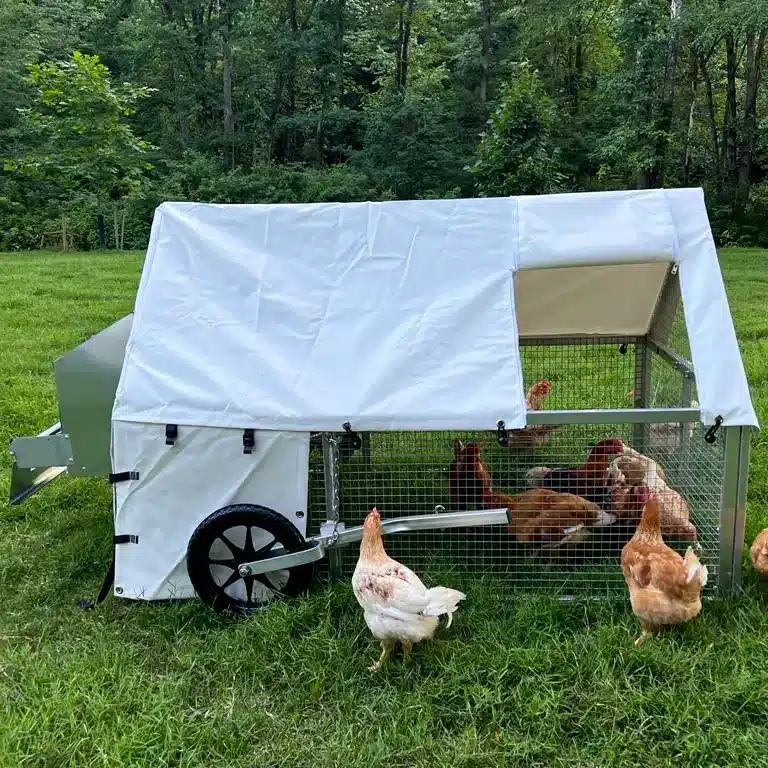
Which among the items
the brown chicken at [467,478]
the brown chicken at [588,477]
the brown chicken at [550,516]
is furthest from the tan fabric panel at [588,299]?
the brown chicken at [550,516]

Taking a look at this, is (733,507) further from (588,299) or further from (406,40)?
(406,40)

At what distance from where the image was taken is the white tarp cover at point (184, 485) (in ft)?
10.2

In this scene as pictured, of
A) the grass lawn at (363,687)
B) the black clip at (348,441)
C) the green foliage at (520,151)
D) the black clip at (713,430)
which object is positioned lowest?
the grass lawn at (363,687)

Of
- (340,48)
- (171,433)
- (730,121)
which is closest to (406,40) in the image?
(340,48)

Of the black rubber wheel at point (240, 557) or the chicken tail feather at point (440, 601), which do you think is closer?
the chicken tail feather at point (440, 601)

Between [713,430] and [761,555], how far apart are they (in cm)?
62

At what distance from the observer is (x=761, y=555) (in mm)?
3053

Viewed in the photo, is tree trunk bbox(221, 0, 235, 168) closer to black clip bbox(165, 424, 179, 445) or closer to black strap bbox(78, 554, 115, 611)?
black strap bbox(78, 554, 115, 611)

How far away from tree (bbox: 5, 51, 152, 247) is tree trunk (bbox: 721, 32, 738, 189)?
15.8 meters

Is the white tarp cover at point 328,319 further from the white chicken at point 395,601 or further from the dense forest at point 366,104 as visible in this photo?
the dense forest at point 366,104

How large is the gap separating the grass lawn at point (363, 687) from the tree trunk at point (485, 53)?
2410cm

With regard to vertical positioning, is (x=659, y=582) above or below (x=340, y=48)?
below

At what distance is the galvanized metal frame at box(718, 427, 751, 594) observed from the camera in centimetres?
295

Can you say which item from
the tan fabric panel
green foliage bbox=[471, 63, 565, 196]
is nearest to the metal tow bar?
the tan fabric panel
